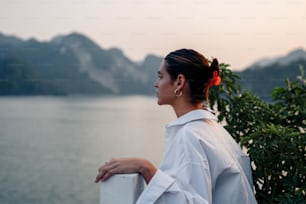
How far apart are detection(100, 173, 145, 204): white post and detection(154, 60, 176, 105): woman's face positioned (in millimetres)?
226

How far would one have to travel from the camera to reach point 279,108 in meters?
1.76

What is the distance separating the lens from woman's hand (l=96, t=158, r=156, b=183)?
983 millimetres

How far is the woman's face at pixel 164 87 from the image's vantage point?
114cm

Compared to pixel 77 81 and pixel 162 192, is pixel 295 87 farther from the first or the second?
pixel 77 81

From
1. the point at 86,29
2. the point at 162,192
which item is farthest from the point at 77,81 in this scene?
the point at 162,192

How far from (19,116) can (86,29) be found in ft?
31.5

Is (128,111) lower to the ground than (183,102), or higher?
lower

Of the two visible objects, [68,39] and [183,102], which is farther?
[68,39]

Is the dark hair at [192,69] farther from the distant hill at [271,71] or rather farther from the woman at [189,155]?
the distant hill at [271,71]

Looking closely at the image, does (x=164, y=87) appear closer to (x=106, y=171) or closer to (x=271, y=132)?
(x=106, y=171)

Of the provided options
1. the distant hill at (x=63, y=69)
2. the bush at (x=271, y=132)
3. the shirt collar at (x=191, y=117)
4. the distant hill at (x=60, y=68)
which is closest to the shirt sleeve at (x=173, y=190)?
the shirt collar at (x=191, y=117)

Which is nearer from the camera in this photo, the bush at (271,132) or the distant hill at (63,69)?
the bush at (271,132)

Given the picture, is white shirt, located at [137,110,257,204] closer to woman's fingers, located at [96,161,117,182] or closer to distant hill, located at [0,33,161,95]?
woman's fingers, located at [96,161,117,182]

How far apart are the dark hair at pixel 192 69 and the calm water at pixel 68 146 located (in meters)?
1.73
